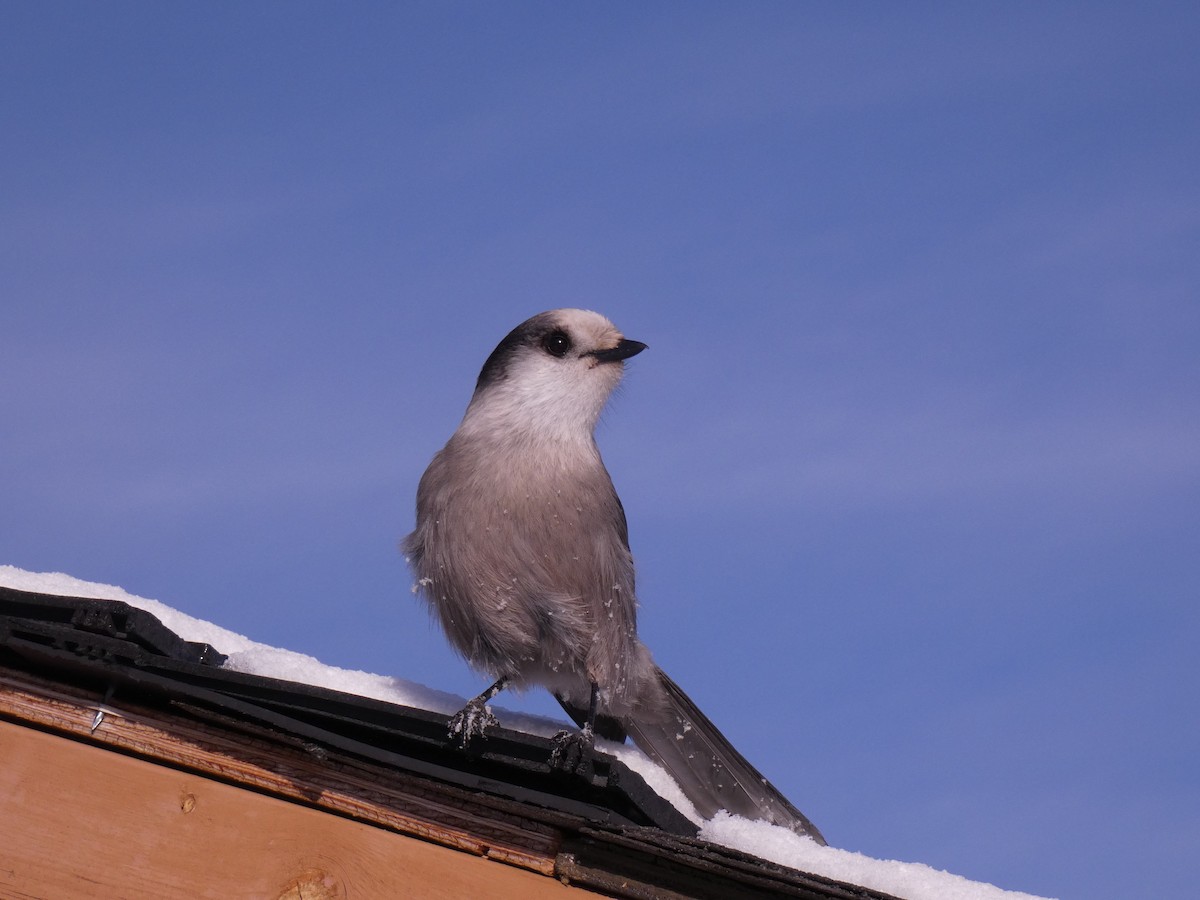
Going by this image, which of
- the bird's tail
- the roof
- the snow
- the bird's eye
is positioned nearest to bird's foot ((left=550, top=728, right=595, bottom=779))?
the roof

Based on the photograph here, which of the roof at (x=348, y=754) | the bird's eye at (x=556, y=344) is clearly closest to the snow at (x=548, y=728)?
the roof at (x=348, y=754)

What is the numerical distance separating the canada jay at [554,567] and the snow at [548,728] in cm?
14

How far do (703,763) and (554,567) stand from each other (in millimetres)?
940

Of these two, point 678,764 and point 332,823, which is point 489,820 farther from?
point 678,764

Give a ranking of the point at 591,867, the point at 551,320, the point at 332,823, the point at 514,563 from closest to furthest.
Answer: the point at 591,867
the point at 332,823
the point at 514,563
the point at 551,320

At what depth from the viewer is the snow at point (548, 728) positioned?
10.6 feet

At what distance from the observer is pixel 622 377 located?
480 cm

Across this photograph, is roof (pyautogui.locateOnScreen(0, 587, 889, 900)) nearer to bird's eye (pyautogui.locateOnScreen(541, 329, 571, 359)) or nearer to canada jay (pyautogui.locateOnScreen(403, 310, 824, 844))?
canada jay (pyautogui.locateOnScreen(403, 310, 824, 844))

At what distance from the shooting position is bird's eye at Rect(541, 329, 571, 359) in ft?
15.3

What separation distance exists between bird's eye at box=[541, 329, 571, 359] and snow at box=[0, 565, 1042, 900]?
132cm

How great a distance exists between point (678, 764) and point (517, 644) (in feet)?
2.61

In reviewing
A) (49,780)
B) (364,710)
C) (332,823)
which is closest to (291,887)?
(332,823)

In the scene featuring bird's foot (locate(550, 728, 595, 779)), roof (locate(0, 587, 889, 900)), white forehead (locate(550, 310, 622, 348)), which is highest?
white forehead (locate(550, 310, 622, 348))

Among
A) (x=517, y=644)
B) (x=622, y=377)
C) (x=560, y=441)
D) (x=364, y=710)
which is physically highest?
(x=622, y=377)
